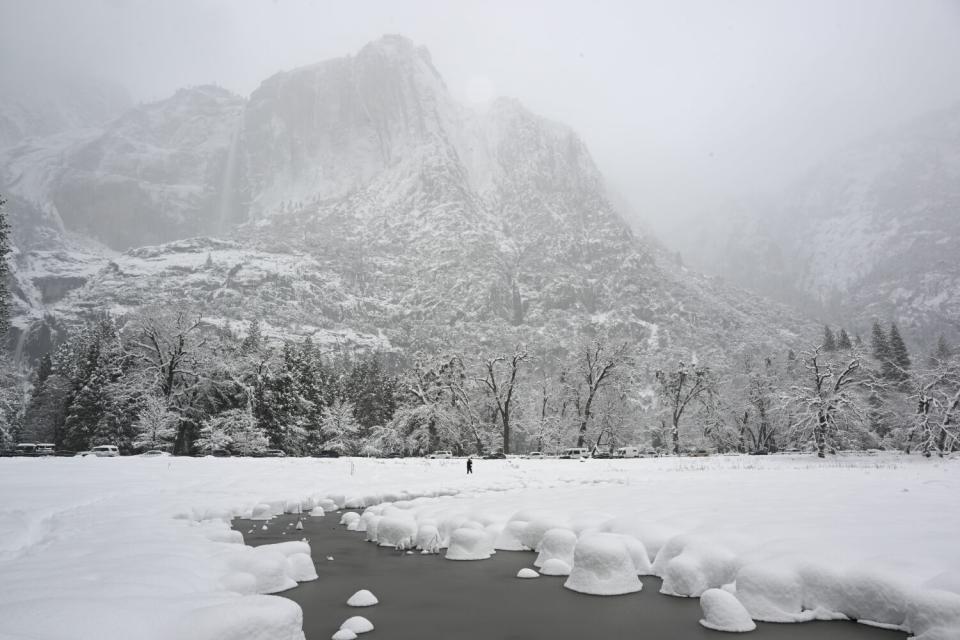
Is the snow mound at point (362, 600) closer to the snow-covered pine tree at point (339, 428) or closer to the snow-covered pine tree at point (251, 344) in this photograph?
the snow-covered pine tree at point (251, 344)

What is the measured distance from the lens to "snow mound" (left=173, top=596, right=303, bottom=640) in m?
4.94

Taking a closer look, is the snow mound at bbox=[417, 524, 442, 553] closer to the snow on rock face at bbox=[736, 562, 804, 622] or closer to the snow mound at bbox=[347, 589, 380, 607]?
the snow mound at bbox=[347, 589, 380, 607]

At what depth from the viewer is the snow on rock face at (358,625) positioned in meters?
7.09

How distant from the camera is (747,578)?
766cm

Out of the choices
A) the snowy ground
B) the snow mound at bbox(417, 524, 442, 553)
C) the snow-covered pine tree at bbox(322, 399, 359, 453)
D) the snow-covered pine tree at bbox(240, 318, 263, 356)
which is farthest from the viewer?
the snow-covered pine tree at bbox(322, 399, 359, 453)

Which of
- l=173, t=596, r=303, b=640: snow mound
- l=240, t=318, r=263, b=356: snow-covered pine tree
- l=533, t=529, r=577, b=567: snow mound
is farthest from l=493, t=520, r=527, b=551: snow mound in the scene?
l=240, t=318, r=263, b=356: snow-covered pine tree

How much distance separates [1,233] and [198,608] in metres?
34.8

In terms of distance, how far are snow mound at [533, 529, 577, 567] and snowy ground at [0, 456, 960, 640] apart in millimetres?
36

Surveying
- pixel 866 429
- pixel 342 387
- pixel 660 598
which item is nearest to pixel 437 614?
pixel 660 598

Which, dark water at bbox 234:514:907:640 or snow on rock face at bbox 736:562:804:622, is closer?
dark water at bbox 234:514:907:640

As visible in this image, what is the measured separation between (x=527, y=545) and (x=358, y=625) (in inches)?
264

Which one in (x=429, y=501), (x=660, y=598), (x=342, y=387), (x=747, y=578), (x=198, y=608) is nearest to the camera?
(x=198, y=608)

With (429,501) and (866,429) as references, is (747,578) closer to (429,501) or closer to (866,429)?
(429,501)

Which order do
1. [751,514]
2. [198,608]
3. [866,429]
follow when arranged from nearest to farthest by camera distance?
1. [198,608]
2. [751,514]
3. [866,429]
